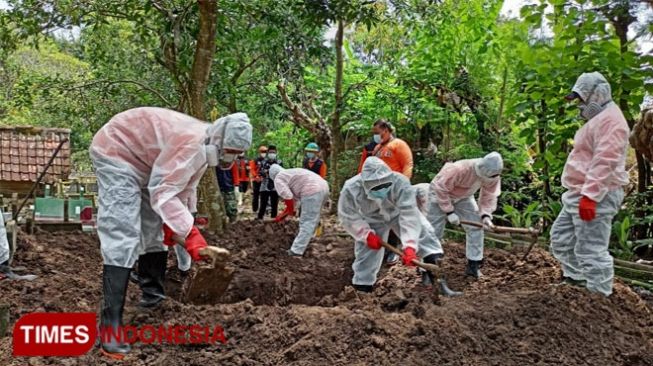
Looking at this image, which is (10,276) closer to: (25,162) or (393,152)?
(393,152)

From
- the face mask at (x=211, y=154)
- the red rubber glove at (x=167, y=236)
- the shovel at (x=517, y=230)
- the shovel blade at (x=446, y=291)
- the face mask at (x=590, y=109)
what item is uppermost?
the face mask at (x=590, y=109)

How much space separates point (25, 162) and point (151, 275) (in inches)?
256

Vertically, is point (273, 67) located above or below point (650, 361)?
above

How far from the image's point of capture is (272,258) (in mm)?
7488

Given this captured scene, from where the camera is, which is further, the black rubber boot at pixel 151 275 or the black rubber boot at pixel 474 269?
the black rubber boot at pixel 474 269

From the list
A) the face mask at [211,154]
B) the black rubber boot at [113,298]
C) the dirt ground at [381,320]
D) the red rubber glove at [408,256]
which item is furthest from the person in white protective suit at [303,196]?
the black rubber boot at [113,298]

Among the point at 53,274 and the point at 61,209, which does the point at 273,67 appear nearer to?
the point at 61,209

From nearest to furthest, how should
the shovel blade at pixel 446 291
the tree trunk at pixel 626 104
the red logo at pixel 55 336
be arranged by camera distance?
1. the red logo at pixel 55 336
2. the shovel blade at pixel 446 291
3. the tree trunk at pixel 626 104

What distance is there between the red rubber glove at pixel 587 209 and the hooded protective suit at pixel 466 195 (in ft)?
3.80

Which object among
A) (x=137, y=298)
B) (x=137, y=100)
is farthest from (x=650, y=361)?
(x=137, y=100)

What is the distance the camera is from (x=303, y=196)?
7.93 meters

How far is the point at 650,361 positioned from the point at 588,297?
940 mm

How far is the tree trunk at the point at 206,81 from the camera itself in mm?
7355

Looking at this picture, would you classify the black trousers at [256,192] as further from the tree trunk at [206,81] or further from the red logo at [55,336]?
the red logo at [55,336]
